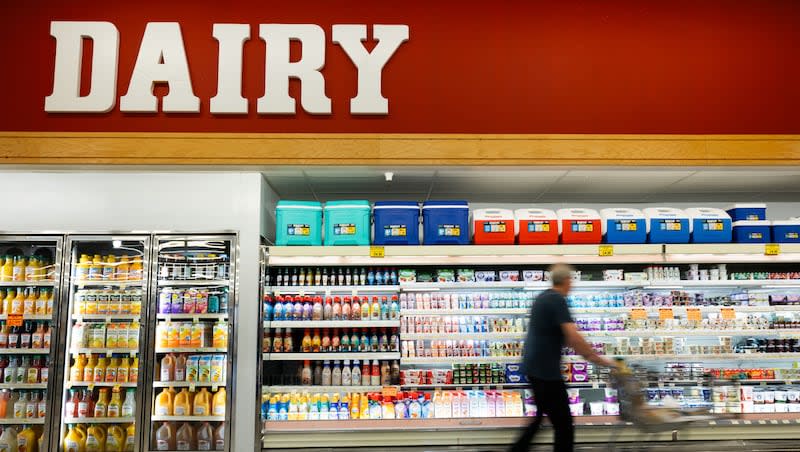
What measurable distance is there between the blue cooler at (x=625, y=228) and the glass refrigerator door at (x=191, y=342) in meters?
3.40

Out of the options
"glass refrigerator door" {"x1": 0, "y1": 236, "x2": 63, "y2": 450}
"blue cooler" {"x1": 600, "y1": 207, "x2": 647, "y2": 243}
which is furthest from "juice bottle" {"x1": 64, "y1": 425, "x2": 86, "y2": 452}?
"blue cooler" {"x1": 600, "y1": 207, "x2": 647, "y2": 243}

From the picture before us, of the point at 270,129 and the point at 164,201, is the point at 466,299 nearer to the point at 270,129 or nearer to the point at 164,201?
the point at 270,129

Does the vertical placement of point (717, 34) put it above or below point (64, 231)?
above

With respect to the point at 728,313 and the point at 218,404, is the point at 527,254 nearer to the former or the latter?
the point at 728,313

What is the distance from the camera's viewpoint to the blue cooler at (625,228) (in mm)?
5438

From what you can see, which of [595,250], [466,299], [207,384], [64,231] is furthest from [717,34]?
[64,231]

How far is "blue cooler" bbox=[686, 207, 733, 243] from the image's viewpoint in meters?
5.48

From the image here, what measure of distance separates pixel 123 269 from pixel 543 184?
162 inches

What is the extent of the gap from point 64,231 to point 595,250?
473cm

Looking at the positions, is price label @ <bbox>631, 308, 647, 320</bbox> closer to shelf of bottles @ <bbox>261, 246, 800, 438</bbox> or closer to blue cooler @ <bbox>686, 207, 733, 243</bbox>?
shelf of bottles @ <bbox>261, 246, 800, 438</bbox>

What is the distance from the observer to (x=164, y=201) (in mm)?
5344

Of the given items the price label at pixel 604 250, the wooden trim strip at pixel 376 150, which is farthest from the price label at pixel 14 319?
the price label at pixel 604 250

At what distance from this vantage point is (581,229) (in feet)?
17.8

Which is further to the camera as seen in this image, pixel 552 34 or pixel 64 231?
pixel 552 34
